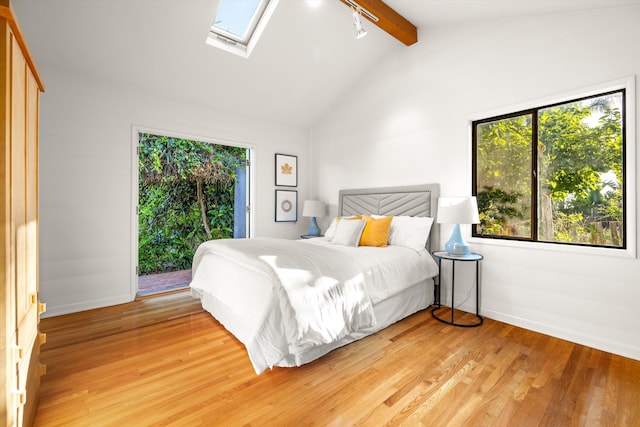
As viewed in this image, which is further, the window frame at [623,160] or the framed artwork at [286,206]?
the framed artwork at [286,206]

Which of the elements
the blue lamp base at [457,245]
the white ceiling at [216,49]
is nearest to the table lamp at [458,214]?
the blue lamp base at [457,245]

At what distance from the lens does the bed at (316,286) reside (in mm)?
1969

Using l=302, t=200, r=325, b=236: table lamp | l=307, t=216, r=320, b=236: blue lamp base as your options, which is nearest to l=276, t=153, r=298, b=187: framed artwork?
l=302, t=200, r=325, b=236: table lamp

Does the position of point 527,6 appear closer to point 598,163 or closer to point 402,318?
point 598,163

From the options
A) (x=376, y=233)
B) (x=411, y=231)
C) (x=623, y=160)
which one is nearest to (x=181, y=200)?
(x=376, y=233)

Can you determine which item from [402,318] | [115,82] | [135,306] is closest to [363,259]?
[402,318]

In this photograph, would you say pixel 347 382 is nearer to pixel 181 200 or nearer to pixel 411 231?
pixel 411 231

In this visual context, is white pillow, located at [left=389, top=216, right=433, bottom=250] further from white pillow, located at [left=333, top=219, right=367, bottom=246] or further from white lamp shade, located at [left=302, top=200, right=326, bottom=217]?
white lamp shade, located at [left=302, top=200, right=326, bottom=217]

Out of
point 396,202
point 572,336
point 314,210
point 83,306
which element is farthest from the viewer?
point 314,210

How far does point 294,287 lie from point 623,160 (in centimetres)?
272

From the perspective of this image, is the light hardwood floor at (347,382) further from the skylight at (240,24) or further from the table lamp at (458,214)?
the skylight at (240,24)

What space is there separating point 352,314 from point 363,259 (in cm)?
54

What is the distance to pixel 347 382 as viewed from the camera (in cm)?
195

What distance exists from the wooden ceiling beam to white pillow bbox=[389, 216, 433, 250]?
2128mm
